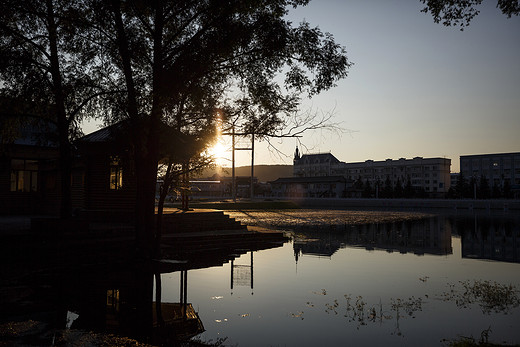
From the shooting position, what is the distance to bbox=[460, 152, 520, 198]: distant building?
117m

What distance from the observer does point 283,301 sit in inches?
401

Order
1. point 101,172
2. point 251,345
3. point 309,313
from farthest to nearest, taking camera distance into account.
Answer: point 101,172 < point 309,313 < point 251,345

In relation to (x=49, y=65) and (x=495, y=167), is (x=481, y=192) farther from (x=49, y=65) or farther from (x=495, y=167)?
(x=49, y=65)

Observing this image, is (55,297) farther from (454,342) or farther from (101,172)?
(101,172)

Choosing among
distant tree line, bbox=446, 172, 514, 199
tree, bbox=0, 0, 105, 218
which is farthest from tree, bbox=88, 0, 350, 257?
distant tree line, bbox=446, 172, 514, 199

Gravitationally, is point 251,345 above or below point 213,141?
below

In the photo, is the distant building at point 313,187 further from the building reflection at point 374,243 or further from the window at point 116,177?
the window at point 116,177

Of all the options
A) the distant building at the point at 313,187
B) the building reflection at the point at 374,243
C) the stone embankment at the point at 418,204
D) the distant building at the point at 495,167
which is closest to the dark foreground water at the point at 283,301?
the building reflection at the point at 374,243

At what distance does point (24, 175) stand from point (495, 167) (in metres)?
128

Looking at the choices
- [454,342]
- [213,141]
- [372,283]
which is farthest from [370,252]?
[454,342]

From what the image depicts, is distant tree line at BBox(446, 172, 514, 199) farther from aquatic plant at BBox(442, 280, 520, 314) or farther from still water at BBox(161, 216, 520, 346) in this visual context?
aquatic plant at BBox(442, 280, 520, 314)

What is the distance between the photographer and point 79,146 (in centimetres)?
2359

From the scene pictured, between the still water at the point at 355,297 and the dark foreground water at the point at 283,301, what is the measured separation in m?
0.03

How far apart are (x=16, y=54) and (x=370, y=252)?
17.6m
